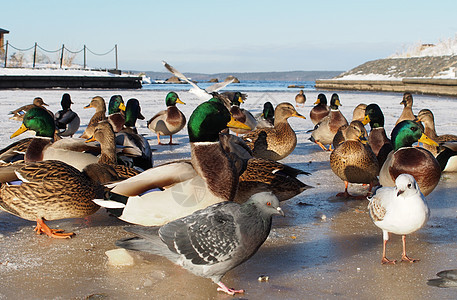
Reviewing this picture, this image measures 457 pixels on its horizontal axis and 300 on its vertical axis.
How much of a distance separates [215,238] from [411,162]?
203 cm

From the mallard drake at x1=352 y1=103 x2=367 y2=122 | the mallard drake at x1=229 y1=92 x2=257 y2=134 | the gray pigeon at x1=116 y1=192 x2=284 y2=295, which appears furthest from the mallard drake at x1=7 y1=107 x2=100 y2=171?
the mallard drake at x1=352 y1=103 x2=367 y2=122

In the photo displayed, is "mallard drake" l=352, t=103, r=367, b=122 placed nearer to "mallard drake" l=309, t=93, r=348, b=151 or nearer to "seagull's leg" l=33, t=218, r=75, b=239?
"mallard drake" l=309, t=93, r=348, b=151

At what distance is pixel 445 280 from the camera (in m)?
2.71

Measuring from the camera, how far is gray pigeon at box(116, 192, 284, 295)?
2.55 metres

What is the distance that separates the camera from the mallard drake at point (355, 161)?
4723mm

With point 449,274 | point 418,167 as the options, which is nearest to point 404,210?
point 449,274

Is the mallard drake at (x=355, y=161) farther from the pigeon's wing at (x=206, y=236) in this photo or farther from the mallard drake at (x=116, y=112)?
the mallard drake at (x=116, y=112)

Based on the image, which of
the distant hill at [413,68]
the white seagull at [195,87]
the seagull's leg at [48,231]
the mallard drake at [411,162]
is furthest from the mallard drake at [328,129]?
the distant hill at [413,68]

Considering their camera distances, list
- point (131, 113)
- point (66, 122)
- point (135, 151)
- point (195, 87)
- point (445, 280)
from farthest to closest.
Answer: point (66, 122), point (131, 113), point (195, 87), point (135, 151), point (445, 280)

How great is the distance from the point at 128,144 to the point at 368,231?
8.32 ft

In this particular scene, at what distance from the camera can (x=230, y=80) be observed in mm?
7254

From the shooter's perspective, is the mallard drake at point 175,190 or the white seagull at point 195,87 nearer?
the mallard drake at point 175,190

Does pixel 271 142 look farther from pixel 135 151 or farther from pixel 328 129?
pixel 328 129

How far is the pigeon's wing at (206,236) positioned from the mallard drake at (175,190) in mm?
494
